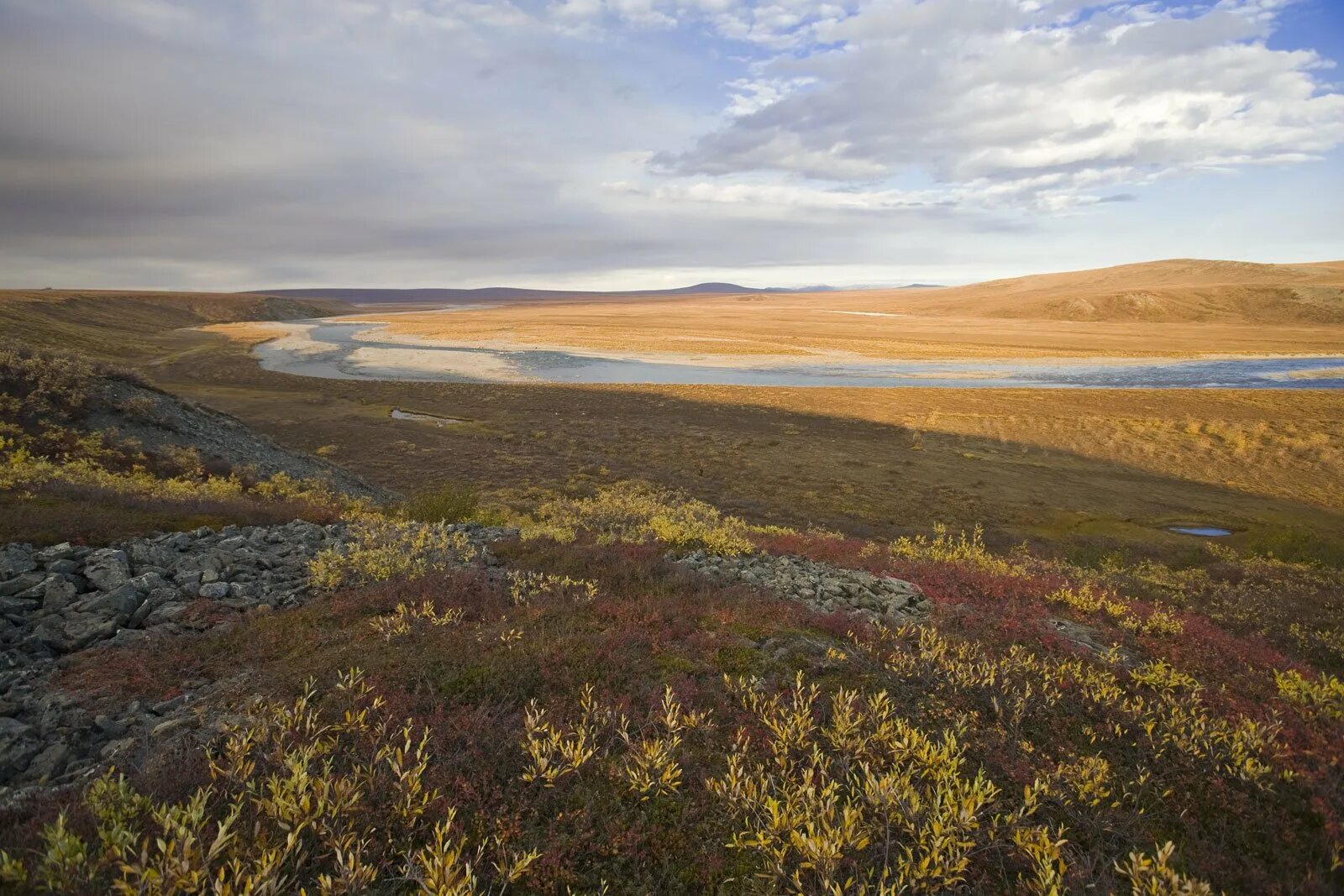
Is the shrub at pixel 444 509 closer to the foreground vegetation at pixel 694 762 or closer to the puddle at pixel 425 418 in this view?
the foreground vegetation at pixel 694 762

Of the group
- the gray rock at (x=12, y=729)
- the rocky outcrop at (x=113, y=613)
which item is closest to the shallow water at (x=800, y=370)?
the rocky outcrop at (x=113, y=613)

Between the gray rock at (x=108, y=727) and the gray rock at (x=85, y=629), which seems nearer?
the gray rock at (x=108, y=727)

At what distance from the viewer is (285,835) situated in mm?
3688

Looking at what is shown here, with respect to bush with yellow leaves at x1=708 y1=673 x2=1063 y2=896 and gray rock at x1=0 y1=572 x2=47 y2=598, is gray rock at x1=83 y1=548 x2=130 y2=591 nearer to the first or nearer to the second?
gray rock at x1=0 y1=572 x2=47 y2=598

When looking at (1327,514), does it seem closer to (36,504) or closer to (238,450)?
(36,504)

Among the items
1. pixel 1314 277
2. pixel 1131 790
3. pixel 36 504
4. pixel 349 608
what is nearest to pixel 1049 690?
pixel 1131 790

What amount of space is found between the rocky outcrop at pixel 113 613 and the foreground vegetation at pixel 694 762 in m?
0.40

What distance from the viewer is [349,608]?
7465 mm

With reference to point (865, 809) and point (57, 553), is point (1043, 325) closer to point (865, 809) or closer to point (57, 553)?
point (865, 809)

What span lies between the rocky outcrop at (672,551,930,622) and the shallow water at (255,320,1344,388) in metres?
48.9

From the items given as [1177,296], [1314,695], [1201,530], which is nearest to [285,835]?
[1314,695]

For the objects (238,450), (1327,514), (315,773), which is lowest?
(1327,514)

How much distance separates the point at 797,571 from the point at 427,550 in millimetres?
6226

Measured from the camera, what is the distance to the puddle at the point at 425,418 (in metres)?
42.3
